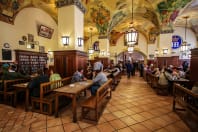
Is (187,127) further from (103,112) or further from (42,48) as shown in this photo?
(42,48)

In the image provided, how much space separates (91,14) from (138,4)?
11.4 feet

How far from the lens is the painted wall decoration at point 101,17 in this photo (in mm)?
7905

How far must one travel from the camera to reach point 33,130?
242 centimetres

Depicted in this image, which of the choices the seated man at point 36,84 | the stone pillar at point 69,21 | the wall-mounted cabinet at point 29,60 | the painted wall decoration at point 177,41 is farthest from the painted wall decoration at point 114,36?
the seated man at point 36,84

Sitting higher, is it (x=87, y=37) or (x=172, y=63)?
(x=87, y=37)

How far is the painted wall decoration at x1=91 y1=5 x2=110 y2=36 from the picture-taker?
25.9 feet

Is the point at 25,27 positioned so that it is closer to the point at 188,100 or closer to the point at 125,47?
the point at 188,100

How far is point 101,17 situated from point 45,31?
15.9 feet

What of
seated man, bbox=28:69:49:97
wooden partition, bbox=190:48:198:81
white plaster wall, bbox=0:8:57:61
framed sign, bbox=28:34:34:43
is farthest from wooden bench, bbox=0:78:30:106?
wooden partition, bbox=190:48:198:81

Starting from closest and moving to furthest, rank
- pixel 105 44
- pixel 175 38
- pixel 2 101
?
pixel 2 101 → pixel 105 44 → pixel 175 38

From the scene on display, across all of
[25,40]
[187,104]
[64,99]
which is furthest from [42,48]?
[187,104]

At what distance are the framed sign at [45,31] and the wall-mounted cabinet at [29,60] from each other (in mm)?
1621

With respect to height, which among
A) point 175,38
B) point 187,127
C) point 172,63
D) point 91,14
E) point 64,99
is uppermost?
point 91,14

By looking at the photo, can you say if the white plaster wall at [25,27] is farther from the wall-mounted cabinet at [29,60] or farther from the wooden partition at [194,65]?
the wooden partition at [194,65]
